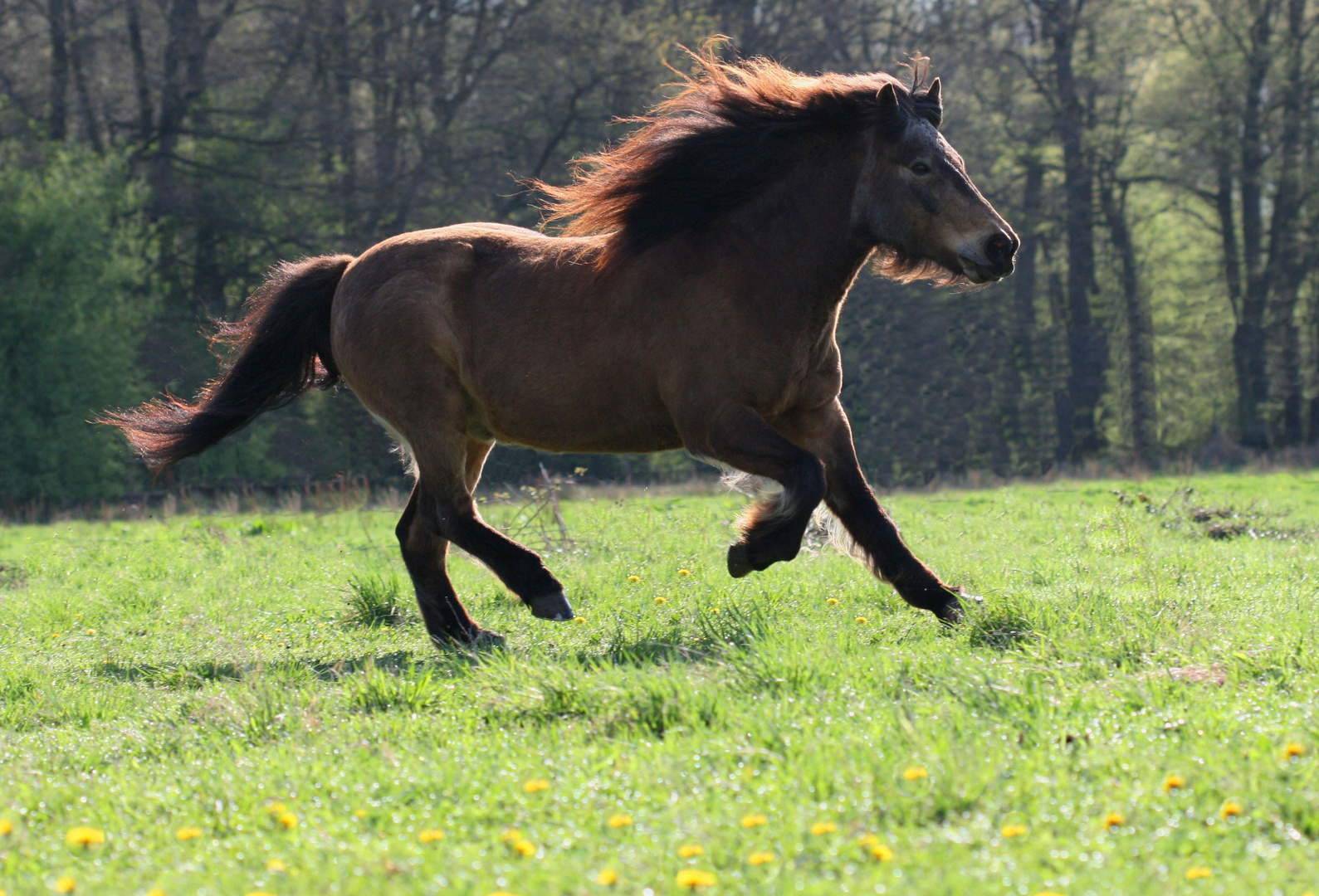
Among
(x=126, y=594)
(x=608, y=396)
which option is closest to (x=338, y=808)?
(x=608, y=396)

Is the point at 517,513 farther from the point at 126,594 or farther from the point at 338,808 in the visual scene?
the point at 338,808

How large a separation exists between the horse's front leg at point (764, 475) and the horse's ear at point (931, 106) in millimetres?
1649

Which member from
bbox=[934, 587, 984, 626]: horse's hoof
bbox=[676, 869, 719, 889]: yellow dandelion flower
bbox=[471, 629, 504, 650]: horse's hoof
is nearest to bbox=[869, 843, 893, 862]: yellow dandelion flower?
bbox=[676, 869, 719, 889]: yellow dandelion flower

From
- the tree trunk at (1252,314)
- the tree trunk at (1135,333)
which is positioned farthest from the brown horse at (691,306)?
the tree trunk at (1252,314)

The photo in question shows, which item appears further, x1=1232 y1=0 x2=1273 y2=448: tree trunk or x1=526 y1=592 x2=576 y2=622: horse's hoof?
x1=1232 y1=0 x2=1273 y2=448: tree trunk

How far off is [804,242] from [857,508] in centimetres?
128

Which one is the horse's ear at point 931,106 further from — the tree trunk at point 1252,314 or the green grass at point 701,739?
the tree trunk at point 1252,314

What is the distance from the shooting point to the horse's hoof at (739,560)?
5324mm

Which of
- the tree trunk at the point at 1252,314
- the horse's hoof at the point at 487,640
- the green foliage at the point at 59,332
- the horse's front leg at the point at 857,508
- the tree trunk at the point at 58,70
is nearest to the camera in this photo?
the horse's hoof at the point at 487,640

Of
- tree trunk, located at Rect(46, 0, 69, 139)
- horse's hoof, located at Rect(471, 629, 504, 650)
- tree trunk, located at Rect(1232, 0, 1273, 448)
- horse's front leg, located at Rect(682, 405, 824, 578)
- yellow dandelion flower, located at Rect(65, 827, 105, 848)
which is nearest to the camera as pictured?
yellow dandelion flower, located at Rect(65, 827, 105, 848)

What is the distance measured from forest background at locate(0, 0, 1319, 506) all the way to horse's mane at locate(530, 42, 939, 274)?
15346 millimetres

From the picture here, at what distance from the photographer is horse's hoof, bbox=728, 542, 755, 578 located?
532cm

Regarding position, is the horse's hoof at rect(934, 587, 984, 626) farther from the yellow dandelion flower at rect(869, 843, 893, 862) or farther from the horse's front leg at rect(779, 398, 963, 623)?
the yellow dandelion flower at rect(869, 843, 893, 862)

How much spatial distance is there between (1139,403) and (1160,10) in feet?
29.7
